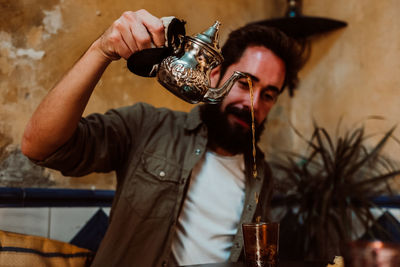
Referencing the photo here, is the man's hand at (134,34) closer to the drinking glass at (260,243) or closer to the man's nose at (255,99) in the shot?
the drinking glass at (260,243)

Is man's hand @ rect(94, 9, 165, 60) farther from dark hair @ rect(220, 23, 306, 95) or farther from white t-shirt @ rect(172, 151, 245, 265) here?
dark hair @ rect(220, 23, 306, 95)

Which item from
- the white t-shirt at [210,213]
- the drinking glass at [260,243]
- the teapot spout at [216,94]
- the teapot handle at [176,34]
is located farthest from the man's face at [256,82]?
the drinking glass at [260,243]

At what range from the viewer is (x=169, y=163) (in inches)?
53.2

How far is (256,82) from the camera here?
58.5 inches

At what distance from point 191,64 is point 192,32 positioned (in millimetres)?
1265

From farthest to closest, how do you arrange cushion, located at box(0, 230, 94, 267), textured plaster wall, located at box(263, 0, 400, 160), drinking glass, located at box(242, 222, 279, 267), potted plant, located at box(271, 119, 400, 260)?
textured plaster wall, located at box(263, 0, 400, 160)
potted plant, located at box(271, 119, 400, 260)
cushion, located at box(0, 230, 94, 267)
drinking glass, located at box(242, 222, 279, 267)

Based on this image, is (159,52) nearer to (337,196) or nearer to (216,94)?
(216,94)

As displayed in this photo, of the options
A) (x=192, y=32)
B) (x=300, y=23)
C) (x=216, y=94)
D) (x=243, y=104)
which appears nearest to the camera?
(x=216, y=94)

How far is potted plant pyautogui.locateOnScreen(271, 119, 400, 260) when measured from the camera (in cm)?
187

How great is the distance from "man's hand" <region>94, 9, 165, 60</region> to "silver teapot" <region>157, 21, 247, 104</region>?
5cm

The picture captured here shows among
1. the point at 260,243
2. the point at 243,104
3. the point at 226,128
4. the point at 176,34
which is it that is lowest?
the point at 260,243

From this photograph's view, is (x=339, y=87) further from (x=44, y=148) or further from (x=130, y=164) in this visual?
(x=44, y=148)

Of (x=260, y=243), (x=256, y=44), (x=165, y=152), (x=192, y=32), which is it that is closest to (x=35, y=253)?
(x=165, y=152)

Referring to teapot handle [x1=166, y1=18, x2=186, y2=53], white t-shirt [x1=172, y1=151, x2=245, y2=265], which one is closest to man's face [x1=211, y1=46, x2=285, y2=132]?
white t-shirt [x1=172, y1=151, x2=245, y2=265]
